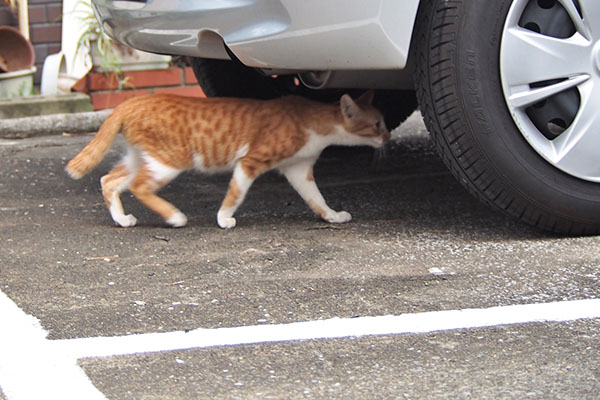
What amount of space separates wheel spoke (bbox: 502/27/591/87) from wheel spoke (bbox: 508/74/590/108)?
3 cm

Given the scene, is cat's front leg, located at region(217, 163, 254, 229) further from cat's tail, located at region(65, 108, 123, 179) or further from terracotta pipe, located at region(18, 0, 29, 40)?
terracotta pipe, located at region(18, 0, 29, 40)

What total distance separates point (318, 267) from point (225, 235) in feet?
1.98

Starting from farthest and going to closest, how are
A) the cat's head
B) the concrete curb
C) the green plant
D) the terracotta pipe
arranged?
the terracotta pipe → the green plant → the concrete curb → the cat's head

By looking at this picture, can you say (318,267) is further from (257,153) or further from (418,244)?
(257,153)

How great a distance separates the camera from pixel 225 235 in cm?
337

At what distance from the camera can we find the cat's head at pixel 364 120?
3.75 m

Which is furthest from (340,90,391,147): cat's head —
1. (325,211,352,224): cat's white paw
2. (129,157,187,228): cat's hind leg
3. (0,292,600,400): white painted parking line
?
(0,292,600,400): white painted parking line

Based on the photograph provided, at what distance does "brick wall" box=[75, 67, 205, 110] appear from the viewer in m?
6.16

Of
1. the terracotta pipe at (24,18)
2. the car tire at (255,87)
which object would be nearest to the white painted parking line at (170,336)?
the car tire at (255,87)

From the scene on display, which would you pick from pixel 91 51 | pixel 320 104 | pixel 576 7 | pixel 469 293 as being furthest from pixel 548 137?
pixel 91 51

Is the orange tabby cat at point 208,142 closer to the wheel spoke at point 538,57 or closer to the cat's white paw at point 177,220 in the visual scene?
the cat's white paw at point 177,220

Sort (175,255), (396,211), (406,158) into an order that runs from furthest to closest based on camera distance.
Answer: (406,158)
(396,211)
(175,255)

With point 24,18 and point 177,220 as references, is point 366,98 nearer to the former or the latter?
point 177,220

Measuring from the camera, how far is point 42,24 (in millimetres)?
6996
